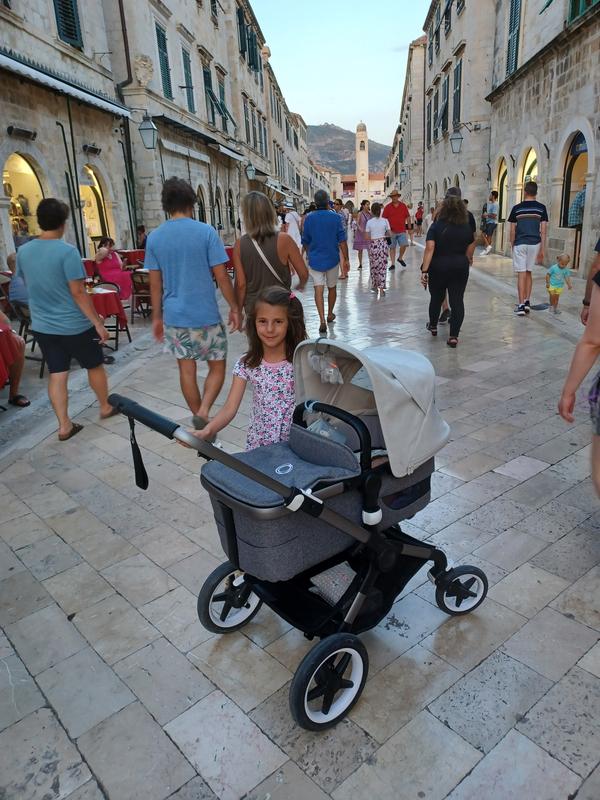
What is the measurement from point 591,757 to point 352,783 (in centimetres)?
80

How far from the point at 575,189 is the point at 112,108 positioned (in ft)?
36.3

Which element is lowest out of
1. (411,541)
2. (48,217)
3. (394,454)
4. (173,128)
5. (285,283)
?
(411,541)

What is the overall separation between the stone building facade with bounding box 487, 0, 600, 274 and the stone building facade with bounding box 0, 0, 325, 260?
9.79 m

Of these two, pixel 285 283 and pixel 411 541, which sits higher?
pixel 285 283

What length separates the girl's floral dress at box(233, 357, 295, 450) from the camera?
2814mm

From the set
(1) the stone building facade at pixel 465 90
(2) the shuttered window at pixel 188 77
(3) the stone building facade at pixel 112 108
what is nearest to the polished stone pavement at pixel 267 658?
(3) the stone building facade at pixel 112 108

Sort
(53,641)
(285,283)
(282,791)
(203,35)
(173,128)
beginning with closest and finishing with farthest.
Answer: (282,791) → (53,641) → (285,283) → (173,128) → (203,35)

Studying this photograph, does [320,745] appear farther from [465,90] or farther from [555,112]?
[465,90]

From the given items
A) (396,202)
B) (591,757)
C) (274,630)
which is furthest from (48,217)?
(396,202)

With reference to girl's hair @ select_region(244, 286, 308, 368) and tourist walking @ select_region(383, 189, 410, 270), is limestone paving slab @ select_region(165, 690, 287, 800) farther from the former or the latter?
tourist walking @ select_region(383, 189, 410, 270)

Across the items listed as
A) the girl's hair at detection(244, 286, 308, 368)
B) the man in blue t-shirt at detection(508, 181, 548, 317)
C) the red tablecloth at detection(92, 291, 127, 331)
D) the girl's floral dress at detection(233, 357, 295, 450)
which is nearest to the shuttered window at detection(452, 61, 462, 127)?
the man in blue t-shirt at detection(508, 181, 548, 317)

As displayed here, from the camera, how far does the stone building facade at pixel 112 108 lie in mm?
11156

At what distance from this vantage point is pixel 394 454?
2.02 m

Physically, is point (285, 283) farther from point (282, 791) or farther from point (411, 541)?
point (282, 791)
